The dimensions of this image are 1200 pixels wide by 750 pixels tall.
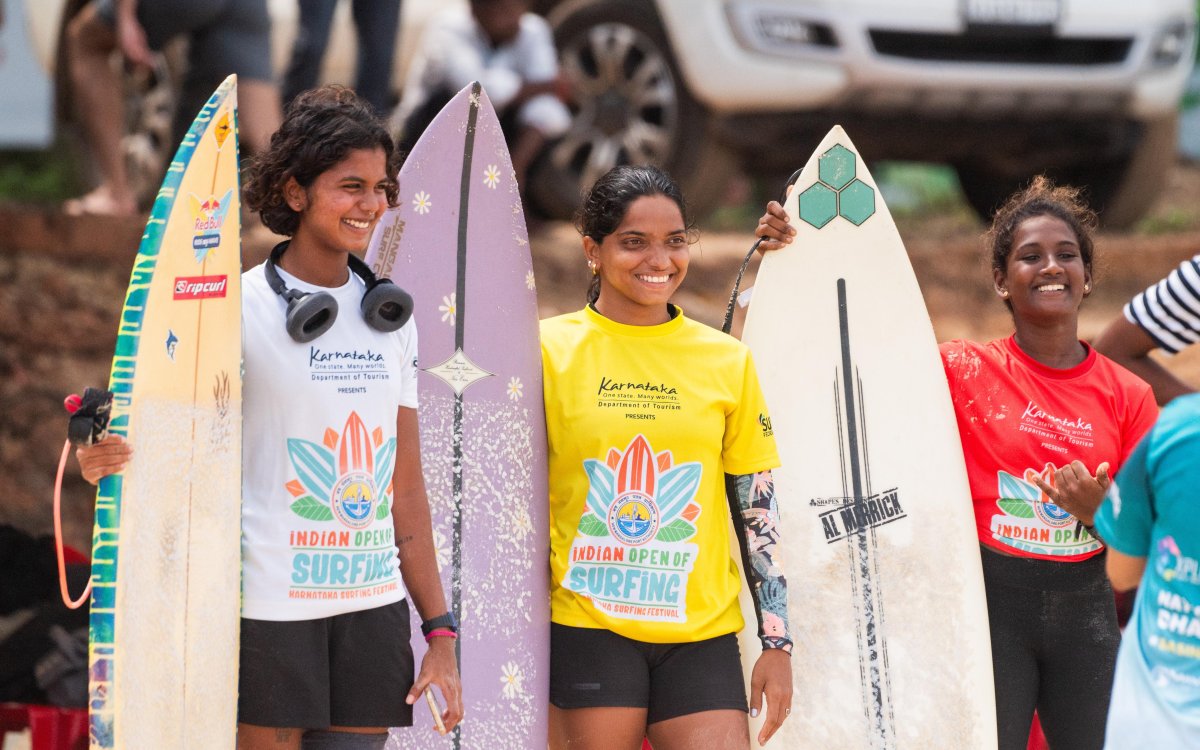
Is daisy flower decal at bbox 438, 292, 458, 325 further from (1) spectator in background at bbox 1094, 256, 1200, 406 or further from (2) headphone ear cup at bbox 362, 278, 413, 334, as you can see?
(1) spectator in background at bbox 1094, 256, 1200, 406

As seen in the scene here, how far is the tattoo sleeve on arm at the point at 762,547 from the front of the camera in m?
2.83

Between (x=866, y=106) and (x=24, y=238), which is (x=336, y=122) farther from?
(x=866, y=106)

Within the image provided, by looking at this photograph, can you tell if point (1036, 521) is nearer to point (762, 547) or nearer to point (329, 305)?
point (762, 547)

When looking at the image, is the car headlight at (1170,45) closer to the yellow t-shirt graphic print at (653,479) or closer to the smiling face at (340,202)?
the yellow t-shirt graphic print at (653,479)

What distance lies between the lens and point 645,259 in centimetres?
284

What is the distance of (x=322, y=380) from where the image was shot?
2.45 meters

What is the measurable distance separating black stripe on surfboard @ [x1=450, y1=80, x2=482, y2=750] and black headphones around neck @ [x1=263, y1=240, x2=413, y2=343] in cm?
63

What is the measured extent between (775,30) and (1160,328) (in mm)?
2959

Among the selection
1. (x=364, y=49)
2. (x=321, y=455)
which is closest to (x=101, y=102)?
(x=364, y=49)

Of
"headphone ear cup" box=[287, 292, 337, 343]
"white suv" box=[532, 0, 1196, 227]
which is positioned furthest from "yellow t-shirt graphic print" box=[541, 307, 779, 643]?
"white suv" box=[532, 0, 1196, 227]

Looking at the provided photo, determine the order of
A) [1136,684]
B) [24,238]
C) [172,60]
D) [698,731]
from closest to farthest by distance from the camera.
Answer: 1. [1136,684]
2. [698,731]
3. [24,238]
4. [172,60]

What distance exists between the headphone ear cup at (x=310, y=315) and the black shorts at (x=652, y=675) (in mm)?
780

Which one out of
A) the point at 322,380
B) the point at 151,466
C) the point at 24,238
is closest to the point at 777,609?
the point at 322,380

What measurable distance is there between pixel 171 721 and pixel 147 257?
2.63 ft
